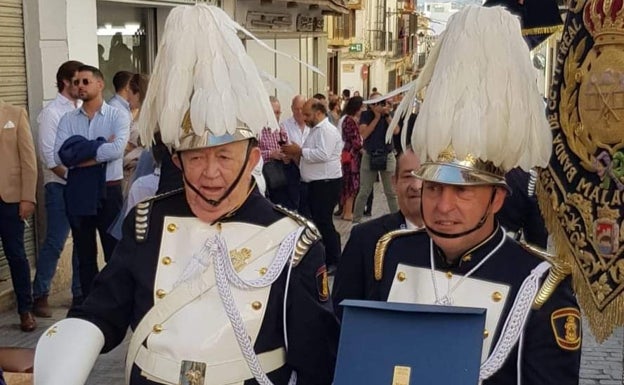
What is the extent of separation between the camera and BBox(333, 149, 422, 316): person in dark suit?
3.15 metres

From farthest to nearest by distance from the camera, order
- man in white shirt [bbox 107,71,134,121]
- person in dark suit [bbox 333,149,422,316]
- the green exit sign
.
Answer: the green exit sign, man in white shirt [bbox 107,71,134,121], person in dark suit [bbox 333,149,422,316]

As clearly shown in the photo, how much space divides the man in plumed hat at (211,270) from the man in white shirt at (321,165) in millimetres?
6573

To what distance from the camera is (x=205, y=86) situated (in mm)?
2850

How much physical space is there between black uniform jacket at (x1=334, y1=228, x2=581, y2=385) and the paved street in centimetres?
309

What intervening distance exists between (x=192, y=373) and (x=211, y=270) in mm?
308

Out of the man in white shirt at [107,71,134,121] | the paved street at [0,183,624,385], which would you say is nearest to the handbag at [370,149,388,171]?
the man in white shirt at [107,71,134,121]

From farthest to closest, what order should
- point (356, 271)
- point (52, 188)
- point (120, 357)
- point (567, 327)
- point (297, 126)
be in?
point (297, 126) < point (52, 188) < point (120, 357) < point (356, 271) < point (567, 327)

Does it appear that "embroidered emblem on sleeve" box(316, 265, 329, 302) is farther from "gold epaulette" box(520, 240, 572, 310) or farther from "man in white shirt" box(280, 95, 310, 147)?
"man in white shirt" box(280, 95, 310, 147)

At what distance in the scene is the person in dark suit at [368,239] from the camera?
3146 millimetres

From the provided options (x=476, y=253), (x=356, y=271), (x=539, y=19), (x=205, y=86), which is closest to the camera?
(x=476, y=253)

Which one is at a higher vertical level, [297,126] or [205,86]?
[205,86]

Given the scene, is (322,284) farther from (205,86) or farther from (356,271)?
(205,86)

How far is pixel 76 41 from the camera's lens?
28.5 feet

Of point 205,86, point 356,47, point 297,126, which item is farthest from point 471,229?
point 356,47
